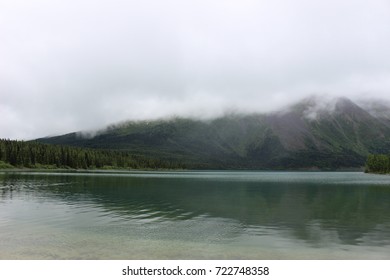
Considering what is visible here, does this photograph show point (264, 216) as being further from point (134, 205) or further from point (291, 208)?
point (134, 205)

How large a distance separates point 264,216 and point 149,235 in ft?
66.3

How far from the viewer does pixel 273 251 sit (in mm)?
28750

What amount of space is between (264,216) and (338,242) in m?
17.3

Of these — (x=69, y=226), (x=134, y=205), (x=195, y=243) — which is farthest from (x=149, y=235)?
(x=134, y=205)

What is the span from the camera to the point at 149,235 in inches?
1377
